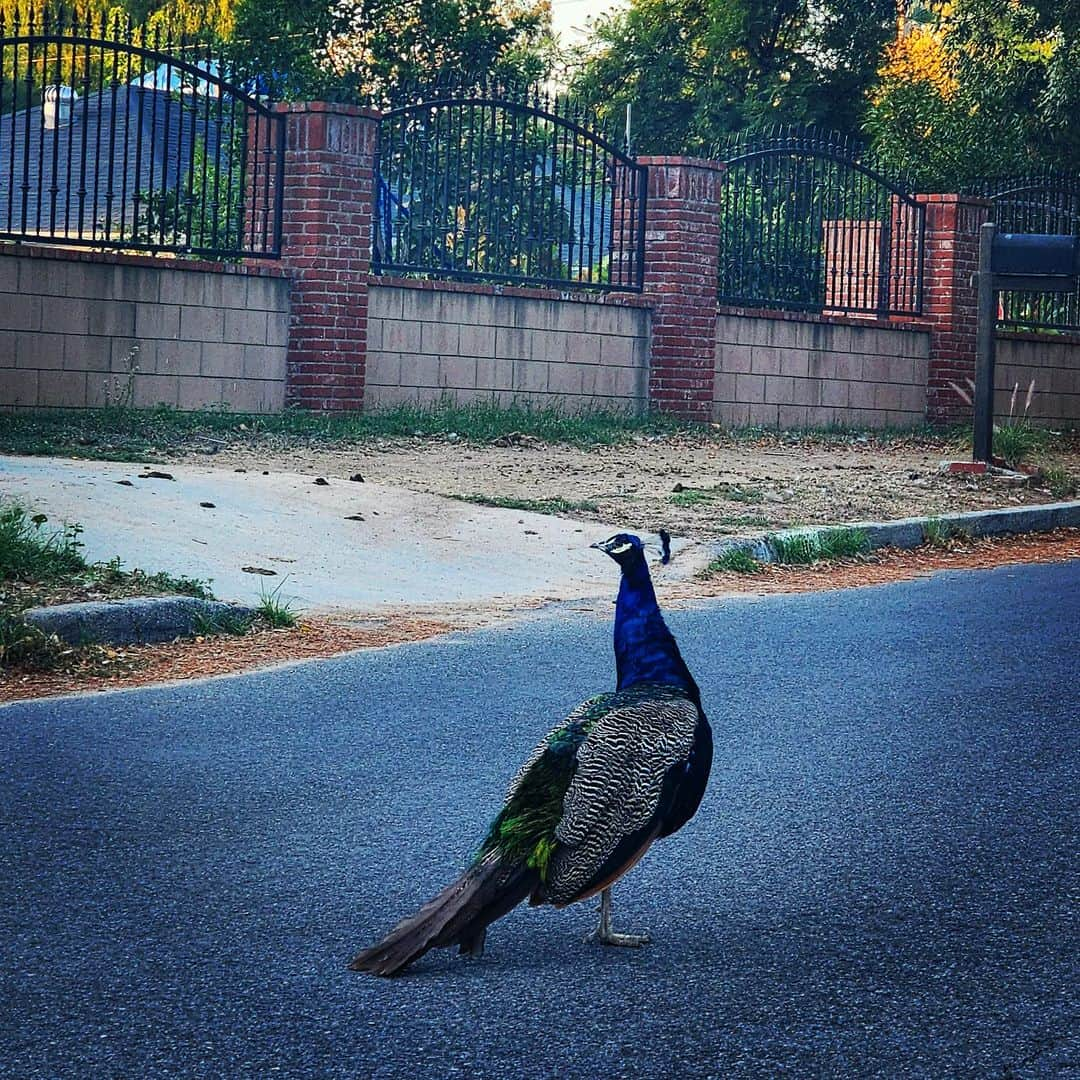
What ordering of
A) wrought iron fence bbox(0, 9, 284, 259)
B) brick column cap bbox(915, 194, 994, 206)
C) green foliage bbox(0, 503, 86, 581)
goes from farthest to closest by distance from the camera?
1. brick column cap bbox(915, 194, 994, 206)
2. wrought iron fence bbox(0, 9, 284, 259)
3. green foliage bbox(0, 503, 86, 581)

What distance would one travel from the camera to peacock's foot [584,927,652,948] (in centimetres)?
407

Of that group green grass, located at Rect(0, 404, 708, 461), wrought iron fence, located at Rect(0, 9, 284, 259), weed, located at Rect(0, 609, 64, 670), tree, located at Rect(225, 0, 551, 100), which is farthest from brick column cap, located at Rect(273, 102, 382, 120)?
tree, located at Rect(225, 0, 551, 100)

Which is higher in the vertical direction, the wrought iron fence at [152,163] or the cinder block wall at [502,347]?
the wrought iron fence at [152,163]

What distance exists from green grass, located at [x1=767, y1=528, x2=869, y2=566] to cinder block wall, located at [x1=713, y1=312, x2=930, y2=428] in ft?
23.4

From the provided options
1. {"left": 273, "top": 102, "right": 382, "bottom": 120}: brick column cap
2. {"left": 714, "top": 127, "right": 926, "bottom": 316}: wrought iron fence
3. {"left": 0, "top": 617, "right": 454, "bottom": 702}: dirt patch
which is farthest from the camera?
{"left": 714, "top": 127, "right": 926, "bottom": 316}: wrought iron fence

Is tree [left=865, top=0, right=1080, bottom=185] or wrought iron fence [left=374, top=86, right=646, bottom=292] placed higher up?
tree [left=865, top=0, right=1080, bottom=185]

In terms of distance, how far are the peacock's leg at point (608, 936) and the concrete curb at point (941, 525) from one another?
21.9 ft

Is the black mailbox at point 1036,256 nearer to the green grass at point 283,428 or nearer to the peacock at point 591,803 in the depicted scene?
the green grass at point 283,428

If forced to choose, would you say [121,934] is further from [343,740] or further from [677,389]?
[677,389]

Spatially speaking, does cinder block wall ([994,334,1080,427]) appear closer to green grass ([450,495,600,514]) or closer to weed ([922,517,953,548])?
weed ([922,517,953,548])

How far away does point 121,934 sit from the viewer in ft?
13.6

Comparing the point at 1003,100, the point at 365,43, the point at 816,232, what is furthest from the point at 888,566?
the point at 365,43

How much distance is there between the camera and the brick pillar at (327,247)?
1553 cm

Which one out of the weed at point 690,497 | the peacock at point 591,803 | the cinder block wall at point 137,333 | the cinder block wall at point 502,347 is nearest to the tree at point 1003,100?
the cinder block wall at point 502,347
